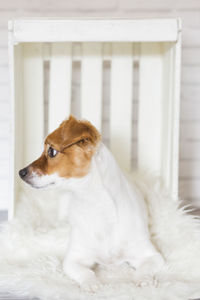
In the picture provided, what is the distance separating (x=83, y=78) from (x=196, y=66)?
1.61 feet

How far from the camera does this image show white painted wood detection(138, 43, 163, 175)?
5.45 ft

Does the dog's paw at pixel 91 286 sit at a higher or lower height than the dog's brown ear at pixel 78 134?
lower

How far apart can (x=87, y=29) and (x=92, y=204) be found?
55 centimetres

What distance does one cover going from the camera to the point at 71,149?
1061 millimetres

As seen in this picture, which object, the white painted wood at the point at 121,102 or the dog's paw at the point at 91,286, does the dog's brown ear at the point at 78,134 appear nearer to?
the dog's paw at the point at 91,286

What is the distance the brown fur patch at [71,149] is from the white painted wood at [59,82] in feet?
A: 1.92

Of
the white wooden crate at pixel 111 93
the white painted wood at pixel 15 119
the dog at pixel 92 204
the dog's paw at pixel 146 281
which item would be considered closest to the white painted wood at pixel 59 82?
the white wooden crate at pixel 111 93

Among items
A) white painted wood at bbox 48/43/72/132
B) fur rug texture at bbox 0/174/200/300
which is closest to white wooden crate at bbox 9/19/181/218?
→ white painted wood at bbox 48/43/72/132

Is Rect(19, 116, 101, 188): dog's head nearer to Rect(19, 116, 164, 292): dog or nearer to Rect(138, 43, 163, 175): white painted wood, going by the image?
Rect(19, 116, 164, 292): dog

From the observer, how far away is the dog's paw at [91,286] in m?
1.02

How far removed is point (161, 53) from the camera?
1.65m
